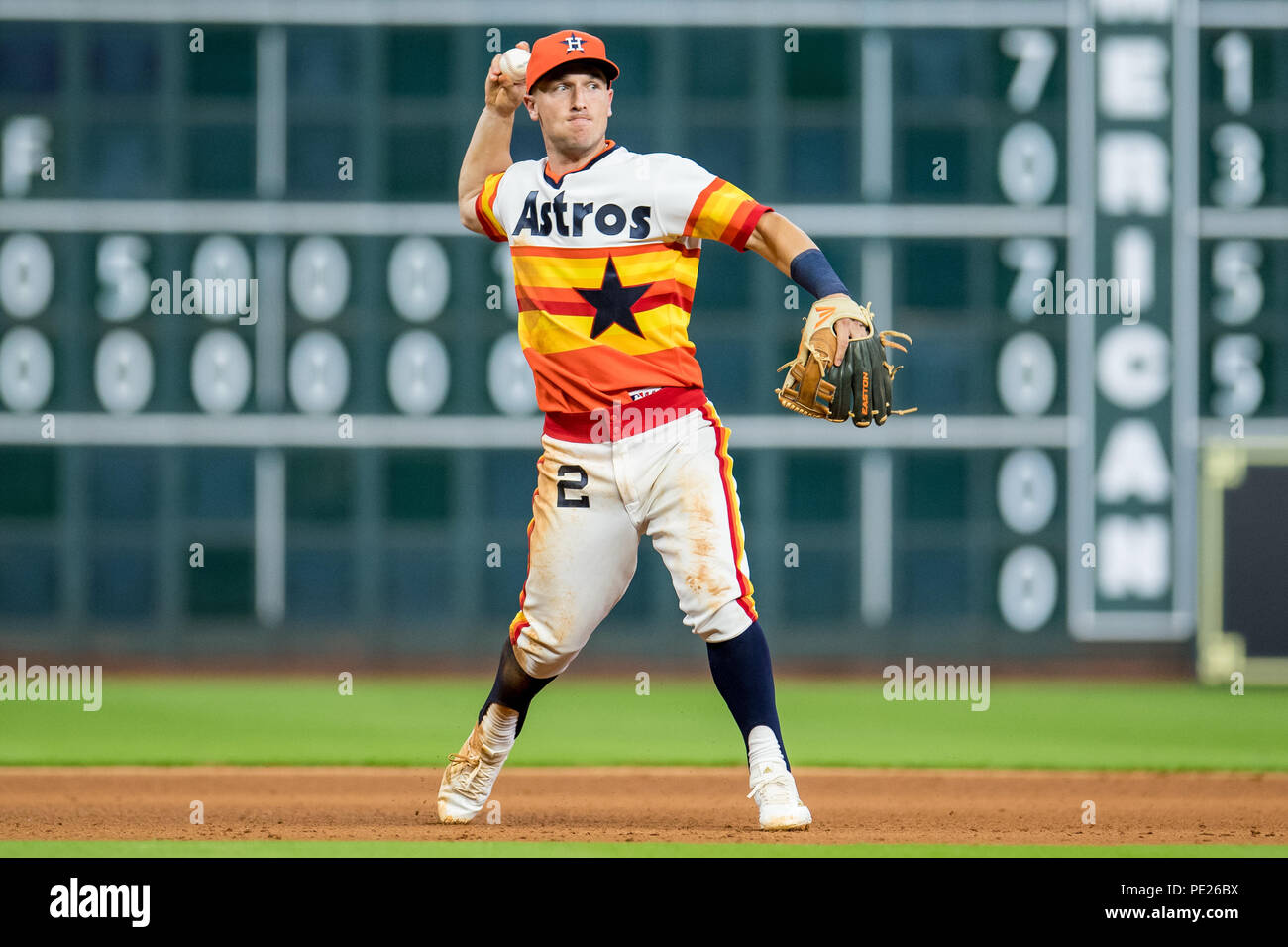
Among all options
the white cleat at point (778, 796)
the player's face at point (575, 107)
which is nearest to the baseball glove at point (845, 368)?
the player's face at point (575, 107)

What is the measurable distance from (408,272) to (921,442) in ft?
11.4

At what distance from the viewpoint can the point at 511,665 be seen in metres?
4.69

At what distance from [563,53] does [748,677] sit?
165 cm

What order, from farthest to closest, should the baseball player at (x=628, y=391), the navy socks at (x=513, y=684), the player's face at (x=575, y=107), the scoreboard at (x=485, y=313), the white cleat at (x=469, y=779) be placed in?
the scoreboard at (x=485, y=313) → the white cleat at (x=469, y=779) → the navy socks at (x=513, y=684) → the player's face at (x=575, y=107) → the baseball player at (x=628, y=391)

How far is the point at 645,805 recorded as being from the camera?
5867mm

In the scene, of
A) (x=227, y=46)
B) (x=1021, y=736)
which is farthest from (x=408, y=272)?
(x=1021, y=736)

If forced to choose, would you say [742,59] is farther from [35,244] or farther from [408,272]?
[35,244]

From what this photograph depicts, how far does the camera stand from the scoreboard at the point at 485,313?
11195mm

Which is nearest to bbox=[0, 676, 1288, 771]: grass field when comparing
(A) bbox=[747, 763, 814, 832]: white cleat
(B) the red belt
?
(A) bbox=[747, 763, 814, 832]: white cleat

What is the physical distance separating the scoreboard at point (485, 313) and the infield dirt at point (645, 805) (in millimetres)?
4354

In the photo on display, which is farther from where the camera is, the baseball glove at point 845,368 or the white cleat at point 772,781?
the white cleat at point 772,781

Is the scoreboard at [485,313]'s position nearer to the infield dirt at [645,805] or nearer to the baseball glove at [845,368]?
the infield dirt at [645,805]

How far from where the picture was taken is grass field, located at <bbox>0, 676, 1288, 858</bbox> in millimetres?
7582

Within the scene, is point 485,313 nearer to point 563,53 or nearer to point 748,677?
point 563,53
